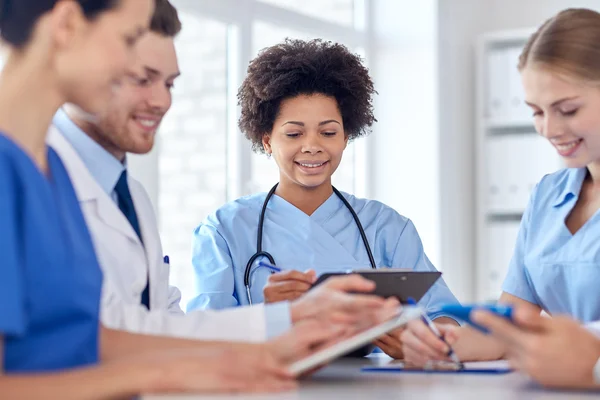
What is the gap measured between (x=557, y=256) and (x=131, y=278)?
1046 mm

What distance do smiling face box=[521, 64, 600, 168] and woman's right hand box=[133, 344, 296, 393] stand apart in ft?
3.54

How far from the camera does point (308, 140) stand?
245 cm

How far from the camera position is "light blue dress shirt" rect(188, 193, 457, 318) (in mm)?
2332

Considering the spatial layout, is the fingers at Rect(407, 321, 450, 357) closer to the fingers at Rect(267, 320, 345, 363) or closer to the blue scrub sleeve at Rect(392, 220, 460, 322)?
the fingers at Rect(267, 320, 345, 363)

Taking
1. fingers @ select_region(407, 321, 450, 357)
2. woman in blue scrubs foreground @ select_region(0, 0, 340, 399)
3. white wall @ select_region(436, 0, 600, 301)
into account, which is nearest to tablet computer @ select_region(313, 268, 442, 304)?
fingers @ select_region(407, 321, 450, 357)

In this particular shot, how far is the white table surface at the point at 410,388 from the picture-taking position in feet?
4.04

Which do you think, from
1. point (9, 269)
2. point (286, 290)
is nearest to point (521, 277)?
point (286, 290)

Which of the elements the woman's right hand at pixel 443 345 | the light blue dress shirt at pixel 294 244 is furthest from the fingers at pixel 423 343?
the light blue dress shirt at pixel 294 244

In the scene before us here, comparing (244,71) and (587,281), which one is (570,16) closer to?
(587,281)

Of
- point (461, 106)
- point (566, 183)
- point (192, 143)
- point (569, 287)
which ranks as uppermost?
point (461, 106)

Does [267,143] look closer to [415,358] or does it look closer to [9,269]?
[415,358]

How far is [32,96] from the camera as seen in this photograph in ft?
3.97

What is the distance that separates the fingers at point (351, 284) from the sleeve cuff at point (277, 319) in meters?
0.09

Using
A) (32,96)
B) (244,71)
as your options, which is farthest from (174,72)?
(244,71)
